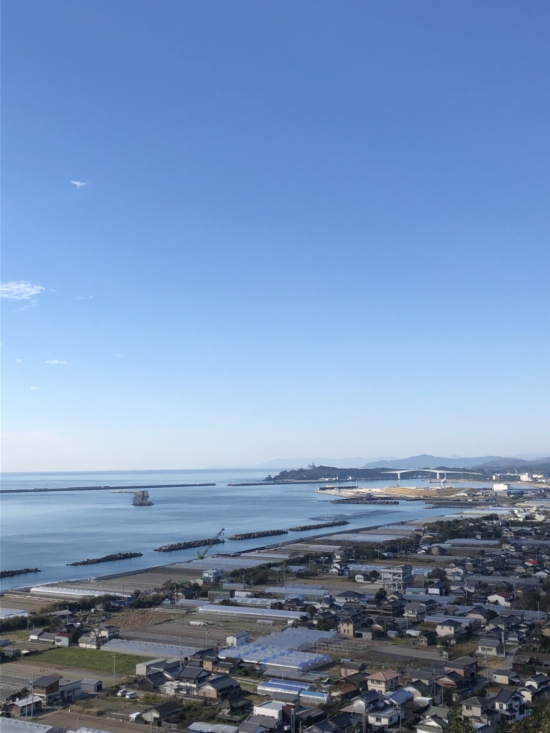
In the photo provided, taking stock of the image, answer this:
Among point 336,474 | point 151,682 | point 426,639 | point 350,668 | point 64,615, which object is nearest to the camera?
point 151,682

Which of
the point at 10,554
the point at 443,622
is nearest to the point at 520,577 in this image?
the point at 443,622

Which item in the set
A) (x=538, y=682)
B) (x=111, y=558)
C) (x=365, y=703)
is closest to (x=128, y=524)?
(x=111, y=558)

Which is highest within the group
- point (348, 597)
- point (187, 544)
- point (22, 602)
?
point (348, 597)

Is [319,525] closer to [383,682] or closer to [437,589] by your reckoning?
[437,589]

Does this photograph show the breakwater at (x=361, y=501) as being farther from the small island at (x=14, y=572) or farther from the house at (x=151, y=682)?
the house at (x=151, y=682)

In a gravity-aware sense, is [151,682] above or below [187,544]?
above

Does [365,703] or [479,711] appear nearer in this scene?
[479,711]

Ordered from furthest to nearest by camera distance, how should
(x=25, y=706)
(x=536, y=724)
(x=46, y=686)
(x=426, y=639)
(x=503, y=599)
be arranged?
(x=503, y=599), (x=426, y=639), (x=46, y=686), (x=25, y=706), (x=536, y=724)

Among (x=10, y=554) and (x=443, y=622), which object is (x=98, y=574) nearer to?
(x=10, y=554)
